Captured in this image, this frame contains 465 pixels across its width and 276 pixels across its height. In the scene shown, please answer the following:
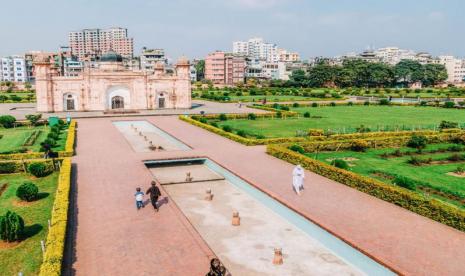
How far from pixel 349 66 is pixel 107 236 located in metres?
97.0

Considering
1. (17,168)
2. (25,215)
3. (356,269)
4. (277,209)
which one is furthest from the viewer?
(17,168)

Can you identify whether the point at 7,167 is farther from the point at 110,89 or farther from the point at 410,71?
the point at 410,71

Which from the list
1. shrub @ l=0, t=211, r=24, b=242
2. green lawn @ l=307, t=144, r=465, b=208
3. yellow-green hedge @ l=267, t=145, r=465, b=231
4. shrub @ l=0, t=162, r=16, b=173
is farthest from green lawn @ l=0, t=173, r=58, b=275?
green lawn @ l=307, t=144, r=465, b=208

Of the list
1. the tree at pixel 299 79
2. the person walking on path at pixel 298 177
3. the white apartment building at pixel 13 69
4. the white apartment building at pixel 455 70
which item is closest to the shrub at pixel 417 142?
the person walking on path at pixel 298 177

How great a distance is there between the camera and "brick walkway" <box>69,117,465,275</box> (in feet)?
31.3

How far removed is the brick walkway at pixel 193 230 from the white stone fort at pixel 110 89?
84.2 ft

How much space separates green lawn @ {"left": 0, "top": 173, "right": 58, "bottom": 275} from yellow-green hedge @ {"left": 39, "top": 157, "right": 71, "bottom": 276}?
591 millimetres

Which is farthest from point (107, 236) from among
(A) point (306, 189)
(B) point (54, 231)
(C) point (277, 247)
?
(A) point (306, 189)

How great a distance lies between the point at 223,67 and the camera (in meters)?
118

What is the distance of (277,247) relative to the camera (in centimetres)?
1102

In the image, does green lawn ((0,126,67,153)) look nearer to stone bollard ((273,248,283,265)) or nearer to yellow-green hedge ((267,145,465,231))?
yellow-green hedge ((267,145,465,231))

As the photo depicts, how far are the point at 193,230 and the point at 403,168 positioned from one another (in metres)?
12.0

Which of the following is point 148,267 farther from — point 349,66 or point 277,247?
point 349,66

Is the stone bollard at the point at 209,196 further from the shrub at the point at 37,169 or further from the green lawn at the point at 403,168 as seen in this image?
the shrub at the point at 37,169
